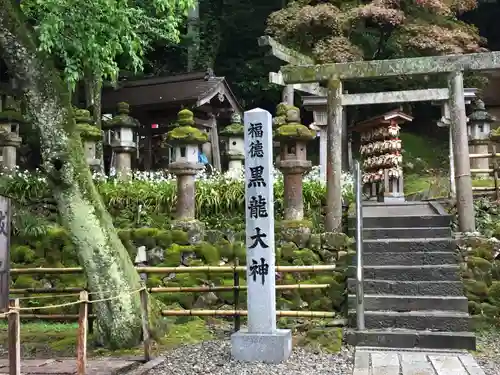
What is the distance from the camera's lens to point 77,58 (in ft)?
30.7

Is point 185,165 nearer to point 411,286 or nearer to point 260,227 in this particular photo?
point 260,227

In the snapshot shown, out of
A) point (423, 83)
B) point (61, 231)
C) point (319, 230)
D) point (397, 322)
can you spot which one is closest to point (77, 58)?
point (61, 231)

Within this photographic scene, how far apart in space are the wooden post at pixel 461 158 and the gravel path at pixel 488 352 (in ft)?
5.36

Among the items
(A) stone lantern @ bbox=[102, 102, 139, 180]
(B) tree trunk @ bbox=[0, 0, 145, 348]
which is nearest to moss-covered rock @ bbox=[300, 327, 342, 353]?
(B) tree trunk @ bbox=[0, 0, 145, 348]

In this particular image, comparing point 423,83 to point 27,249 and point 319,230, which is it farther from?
point 27,249

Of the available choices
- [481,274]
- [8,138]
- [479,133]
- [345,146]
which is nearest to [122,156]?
[8,138]

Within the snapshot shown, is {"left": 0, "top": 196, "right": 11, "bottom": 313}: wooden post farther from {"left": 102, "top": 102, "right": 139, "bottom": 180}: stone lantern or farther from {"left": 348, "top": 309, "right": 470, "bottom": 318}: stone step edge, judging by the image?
{"left": 102, "top": 102, "right": 139, "bottom": 180}: stone lantern

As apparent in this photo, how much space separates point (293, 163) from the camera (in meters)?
8.20

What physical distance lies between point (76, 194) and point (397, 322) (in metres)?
4.10

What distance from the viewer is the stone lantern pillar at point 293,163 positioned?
27.0ft

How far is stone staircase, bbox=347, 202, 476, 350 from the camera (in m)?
6.07

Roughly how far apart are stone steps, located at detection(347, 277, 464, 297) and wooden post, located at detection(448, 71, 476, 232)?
134 cm

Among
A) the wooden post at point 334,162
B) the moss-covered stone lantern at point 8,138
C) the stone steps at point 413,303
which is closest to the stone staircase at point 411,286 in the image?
the stone steps at point 413,303

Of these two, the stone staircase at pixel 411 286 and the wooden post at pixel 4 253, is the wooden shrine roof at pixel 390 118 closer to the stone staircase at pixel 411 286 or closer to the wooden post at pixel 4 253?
the stone staircase at pixel 411 286
